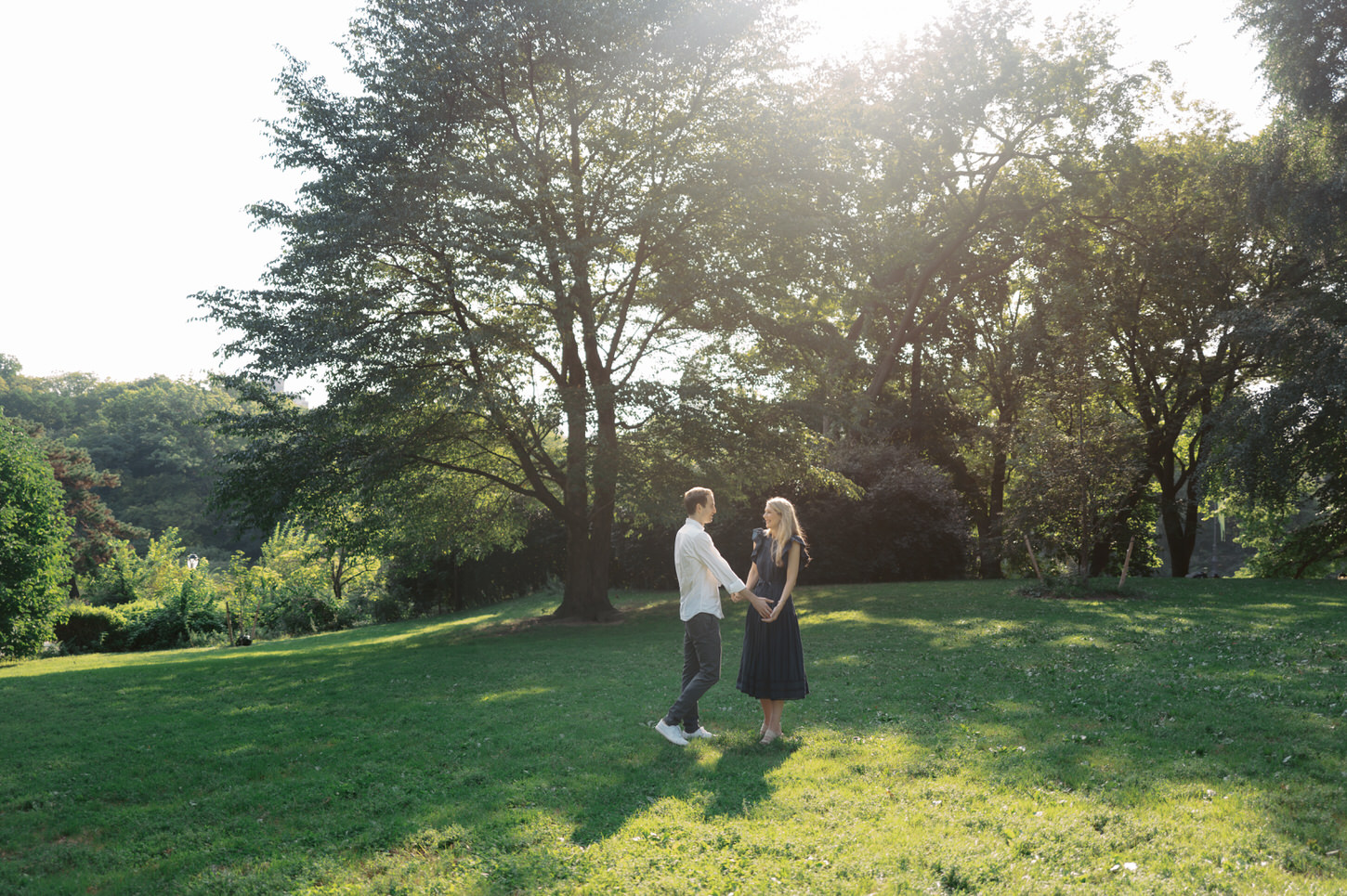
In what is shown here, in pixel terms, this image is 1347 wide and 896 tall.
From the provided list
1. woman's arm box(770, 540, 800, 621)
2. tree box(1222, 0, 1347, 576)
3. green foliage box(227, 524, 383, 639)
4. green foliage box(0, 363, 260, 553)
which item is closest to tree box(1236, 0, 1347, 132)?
tree box(1222, 0, 1347, 576)

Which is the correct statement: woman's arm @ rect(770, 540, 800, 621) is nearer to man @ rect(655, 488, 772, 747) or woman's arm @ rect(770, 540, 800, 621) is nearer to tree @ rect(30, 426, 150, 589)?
man @ rect(655, 488, 772, 747)

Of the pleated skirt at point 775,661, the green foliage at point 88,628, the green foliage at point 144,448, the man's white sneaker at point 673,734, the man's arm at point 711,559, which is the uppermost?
the green foliage at point 144,448

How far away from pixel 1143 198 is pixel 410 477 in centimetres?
2474

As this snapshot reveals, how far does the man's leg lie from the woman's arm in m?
0.54

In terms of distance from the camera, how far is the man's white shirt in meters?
6.95

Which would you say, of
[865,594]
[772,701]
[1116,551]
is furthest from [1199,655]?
[1116,551]

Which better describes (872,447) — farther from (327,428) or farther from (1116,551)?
(327,428)

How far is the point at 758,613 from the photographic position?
7.16m

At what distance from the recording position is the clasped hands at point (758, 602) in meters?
6.77

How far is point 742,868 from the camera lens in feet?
14.8

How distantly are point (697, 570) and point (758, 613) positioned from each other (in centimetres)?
70

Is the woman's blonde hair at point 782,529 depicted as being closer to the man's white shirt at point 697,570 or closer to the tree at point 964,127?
the man's white shirt at point 697,570

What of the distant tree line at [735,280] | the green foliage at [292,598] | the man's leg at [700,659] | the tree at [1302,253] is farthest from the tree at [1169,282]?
the green foliage at [292,598]

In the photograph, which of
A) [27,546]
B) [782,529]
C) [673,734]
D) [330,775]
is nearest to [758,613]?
[782,529]
